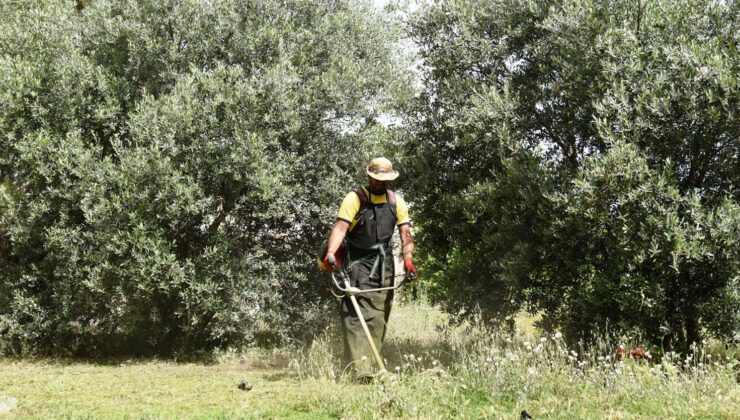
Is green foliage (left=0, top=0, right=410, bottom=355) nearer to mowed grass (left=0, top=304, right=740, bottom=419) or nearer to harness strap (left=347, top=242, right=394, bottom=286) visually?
mowed grass (left=0, top=304, right=740, bottom=419)

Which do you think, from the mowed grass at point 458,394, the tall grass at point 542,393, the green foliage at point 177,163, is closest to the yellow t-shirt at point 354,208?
the mowed grass at point 458,394

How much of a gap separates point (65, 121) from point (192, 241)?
287 centimetres

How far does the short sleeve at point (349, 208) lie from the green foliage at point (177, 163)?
8.31ft

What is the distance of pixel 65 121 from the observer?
1191 cm

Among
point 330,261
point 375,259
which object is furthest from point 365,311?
point 330,261

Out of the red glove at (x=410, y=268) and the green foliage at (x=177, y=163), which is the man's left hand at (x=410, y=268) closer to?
the red glove at (x=410, y=268)

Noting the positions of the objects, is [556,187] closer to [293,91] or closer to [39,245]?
[293,91]

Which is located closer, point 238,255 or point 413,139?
point 413,139

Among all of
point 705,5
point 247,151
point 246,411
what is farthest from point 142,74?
point 705,5

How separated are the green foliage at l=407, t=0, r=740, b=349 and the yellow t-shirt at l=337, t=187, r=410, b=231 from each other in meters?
1.41

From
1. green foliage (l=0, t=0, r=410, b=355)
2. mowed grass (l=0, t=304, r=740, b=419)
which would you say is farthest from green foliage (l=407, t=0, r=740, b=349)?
green foliage (l=0, t=0, r=410, b=355)

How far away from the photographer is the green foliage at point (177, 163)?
11.1 metres

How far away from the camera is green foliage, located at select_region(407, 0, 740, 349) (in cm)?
828

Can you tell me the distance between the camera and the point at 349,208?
884 centimetres
